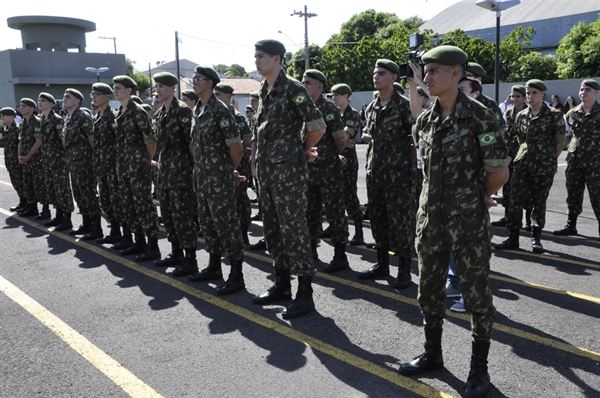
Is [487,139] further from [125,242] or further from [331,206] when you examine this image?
[125,242]

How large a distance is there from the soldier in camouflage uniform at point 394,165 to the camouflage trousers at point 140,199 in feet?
8.63

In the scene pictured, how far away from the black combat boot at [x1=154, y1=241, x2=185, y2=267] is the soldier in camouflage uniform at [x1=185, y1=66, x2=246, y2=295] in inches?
46.1

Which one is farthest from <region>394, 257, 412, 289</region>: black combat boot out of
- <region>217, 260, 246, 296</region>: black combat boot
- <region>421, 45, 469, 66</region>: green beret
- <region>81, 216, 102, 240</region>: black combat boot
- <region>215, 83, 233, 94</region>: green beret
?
<region>81, 216, 102, 240</region>: black combat boot

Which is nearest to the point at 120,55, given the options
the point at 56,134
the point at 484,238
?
the point at 56,134

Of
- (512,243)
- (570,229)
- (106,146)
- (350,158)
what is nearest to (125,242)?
(106,146)

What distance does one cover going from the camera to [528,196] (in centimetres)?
646

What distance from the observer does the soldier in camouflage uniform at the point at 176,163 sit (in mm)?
5574

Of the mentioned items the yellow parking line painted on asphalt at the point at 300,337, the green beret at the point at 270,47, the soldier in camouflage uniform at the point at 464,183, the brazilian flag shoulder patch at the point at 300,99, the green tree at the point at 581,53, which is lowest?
the yellow parking line painted on asphalt at the point at 300,337

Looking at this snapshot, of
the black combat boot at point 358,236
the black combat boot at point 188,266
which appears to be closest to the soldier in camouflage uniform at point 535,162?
the black combat boot at point 358,236

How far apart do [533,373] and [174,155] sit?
3.91m

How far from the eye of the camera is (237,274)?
517cm

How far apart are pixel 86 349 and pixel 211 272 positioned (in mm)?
1796

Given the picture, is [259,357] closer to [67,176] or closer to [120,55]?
[67,176]

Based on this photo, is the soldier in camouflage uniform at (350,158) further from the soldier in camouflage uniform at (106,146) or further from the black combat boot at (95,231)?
the black combat boot at (95,231)
